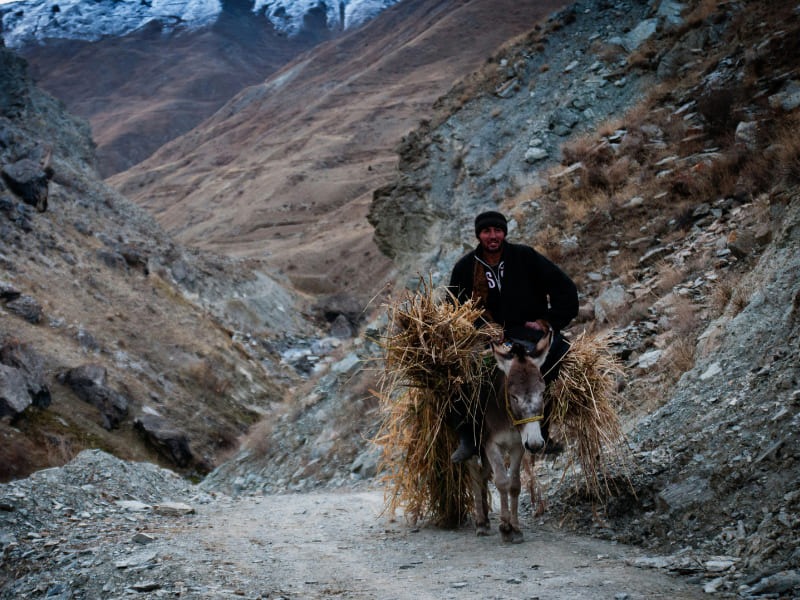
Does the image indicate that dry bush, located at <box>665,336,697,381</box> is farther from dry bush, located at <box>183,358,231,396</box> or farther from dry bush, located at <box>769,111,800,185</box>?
dry bush, located at <box>183,358,231,396</box>

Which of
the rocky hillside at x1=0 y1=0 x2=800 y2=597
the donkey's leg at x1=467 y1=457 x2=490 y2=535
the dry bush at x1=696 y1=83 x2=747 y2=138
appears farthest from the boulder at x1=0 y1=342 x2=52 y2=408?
the dry bush at x1=696 y1=83 x2=747 y2=138

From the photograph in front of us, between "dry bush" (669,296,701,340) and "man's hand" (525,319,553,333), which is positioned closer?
"man's hand" (525,319,553,333)

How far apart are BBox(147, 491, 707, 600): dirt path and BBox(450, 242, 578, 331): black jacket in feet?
6.45

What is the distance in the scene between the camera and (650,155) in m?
15.8

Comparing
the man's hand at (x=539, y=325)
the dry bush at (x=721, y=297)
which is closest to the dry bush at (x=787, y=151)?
the dry bush at (x=721, y=297)

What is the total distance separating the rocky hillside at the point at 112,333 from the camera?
19.5m

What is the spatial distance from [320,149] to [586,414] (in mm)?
95706

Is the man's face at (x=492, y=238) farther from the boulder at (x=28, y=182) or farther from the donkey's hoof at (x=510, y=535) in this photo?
the boulder at (x=28, y=182)

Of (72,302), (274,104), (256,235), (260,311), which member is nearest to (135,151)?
(274,104)

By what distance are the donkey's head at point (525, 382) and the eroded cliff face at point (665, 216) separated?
3.97 feet

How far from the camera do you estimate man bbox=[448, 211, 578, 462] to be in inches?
255

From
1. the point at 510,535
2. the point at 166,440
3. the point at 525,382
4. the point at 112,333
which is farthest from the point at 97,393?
the point at 525,382

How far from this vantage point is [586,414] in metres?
6.43

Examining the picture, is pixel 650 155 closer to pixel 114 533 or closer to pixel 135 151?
pixel 114 533
